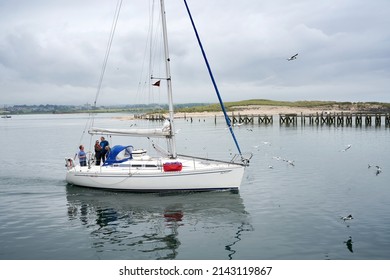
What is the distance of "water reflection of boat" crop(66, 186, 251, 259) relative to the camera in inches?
592

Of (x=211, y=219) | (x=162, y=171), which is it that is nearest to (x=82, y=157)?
(x=162, y=171)

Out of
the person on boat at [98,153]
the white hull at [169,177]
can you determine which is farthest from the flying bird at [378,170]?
the person on boat at [98,153]

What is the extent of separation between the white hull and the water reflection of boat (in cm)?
46

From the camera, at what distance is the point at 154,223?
60.4 feet

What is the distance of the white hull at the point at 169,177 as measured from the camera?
76.7 ft

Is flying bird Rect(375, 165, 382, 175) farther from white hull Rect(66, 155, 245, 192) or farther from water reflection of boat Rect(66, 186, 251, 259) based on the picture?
water reflection of boat Rect(66, 186, 251, 259)

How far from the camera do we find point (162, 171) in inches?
922

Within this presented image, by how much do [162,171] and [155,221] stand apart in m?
5.11

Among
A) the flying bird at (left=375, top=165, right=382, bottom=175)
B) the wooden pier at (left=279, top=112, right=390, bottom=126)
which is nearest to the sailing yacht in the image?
the flying bird at (left=375, top=165, right=382, bottom=175)

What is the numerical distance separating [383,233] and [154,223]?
1002 centimetres

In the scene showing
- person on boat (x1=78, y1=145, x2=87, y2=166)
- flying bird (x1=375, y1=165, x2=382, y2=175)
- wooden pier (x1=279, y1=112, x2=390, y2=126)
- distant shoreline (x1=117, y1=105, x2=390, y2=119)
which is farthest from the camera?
distant shoreline (x1=117, y1=105, x2=390, y2=119)

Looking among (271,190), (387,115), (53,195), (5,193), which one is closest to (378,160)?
(271,190)

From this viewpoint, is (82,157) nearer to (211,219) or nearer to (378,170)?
(211,219)

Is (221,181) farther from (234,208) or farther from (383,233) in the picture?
(383,233)
